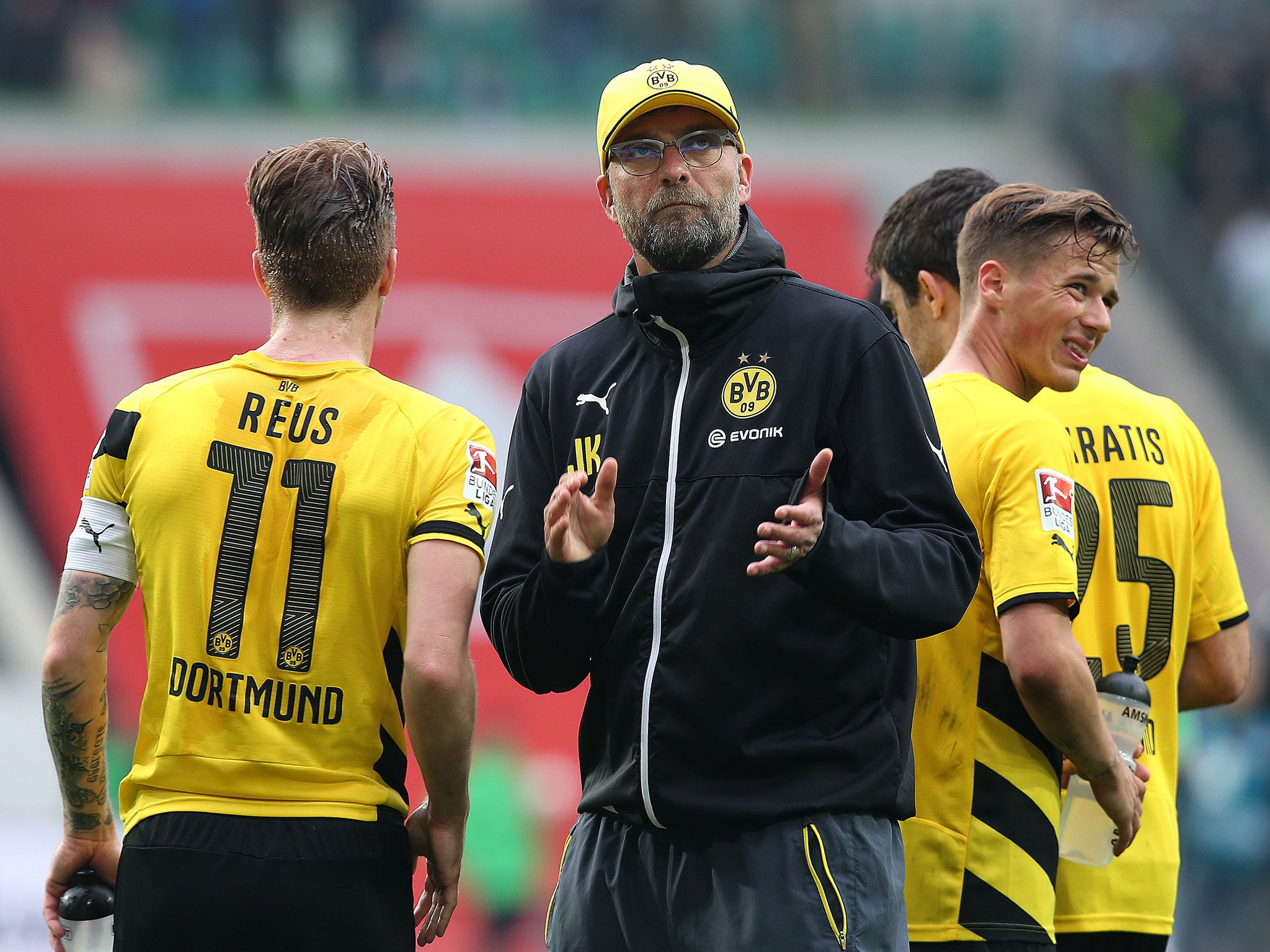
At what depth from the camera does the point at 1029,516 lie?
3168mm

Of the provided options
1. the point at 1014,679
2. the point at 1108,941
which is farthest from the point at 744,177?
the point at 1108,941

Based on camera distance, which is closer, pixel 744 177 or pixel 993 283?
pixel 744 177

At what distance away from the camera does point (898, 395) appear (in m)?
2.93

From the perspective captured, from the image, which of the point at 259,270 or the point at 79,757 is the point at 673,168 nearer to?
the point at 259,270

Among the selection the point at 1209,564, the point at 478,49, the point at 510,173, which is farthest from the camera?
the point at 478,49

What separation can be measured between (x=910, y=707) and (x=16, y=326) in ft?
41.9

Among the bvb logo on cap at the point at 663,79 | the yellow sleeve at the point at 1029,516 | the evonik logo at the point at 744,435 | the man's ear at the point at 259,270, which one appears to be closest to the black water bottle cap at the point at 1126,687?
the yellow sleeve at the point at 1029,516

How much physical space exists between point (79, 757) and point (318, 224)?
1151mm

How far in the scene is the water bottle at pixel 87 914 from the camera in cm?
311

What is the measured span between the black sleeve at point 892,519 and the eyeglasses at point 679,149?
527 mm

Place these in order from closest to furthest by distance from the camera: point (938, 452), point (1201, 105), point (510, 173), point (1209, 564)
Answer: point (938, 452) < point (1209, 564) < point (1201, 105) < point (510, 173)

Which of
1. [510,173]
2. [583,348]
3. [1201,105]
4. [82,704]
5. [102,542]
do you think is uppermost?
[1201,105]

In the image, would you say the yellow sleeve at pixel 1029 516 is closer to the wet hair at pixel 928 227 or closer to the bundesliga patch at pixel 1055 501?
the bundesliga patch at pixel 1055 501

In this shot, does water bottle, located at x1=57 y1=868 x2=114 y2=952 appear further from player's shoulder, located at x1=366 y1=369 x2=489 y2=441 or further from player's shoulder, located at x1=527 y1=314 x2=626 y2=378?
player's shoulder, located at x1=527 y1=314 x2=626 y2=378
